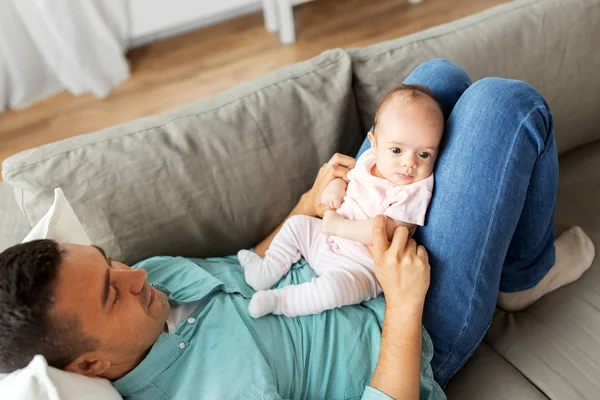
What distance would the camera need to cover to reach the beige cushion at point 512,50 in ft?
4.54

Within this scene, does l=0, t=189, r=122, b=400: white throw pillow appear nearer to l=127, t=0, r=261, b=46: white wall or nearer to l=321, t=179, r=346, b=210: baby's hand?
l=321, t=179, r=346, b=210: baby's hand

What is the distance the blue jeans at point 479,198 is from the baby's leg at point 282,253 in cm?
26

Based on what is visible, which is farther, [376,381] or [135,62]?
[135,62]

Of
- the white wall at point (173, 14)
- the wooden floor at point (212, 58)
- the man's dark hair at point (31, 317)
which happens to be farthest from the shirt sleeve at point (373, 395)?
the white wall at point (173, 14)

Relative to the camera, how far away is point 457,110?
1.08 meters

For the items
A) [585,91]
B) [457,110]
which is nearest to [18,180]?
[457,110]

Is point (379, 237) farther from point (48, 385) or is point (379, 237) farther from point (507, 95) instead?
point (48, 385)

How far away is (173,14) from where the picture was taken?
290cm

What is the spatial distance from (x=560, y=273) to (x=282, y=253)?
2.23 feet

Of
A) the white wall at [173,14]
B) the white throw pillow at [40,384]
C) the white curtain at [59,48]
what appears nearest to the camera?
the white throw pillow at [40,384]

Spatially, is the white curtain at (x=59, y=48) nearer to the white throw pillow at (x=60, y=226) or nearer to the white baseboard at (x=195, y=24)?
the white baseboard at (x=195, y=24)

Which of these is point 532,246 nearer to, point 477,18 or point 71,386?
point 477,18

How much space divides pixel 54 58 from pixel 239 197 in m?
1.78

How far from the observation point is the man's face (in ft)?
2.85
